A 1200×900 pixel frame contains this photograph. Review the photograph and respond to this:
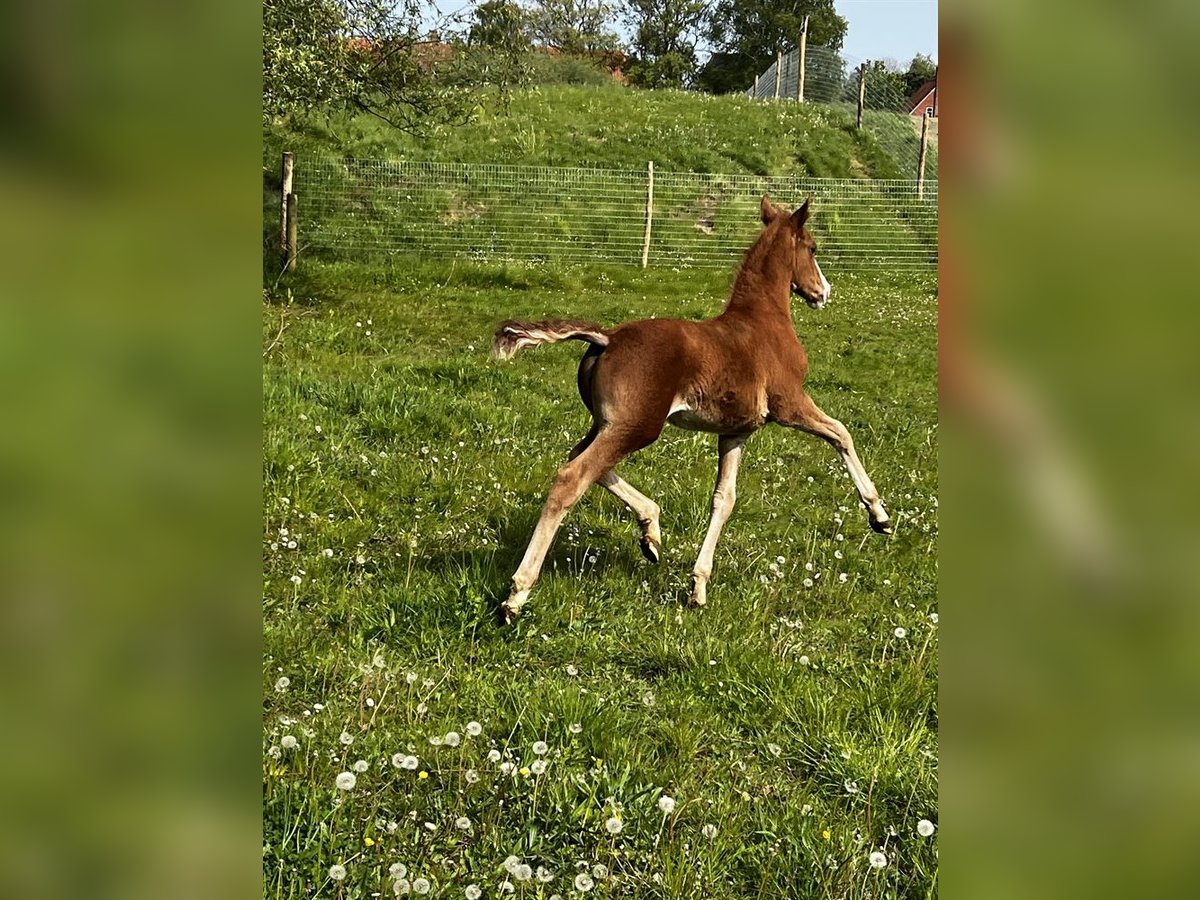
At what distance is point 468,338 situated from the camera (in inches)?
454


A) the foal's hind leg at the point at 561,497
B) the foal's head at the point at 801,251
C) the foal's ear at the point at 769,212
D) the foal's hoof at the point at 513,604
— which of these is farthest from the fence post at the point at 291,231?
the foal's hoof at the point at 513,604

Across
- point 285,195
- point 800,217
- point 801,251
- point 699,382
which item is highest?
point 285,195

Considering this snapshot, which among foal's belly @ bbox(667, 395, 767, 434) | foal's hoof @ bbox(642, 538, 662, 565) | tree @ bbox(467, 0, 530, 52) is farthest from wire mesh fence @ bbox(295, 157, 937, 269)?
foal's belly @ bbox(667, 395, 767, 434)

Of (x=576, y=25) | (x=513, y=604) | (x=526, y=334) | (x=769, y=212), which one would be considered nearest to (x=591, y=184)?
(x=769, y=212)

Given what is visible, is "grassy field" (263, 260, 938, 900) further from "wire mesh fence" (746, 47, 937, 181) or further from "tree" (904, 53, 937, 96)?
"wire mesh fence" (746, 47, 937, 181)

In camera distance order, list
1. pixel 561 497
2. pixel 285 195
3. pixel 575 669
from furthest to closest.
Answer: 1. pixel 285 195
2. pixel 561 497
3. pixel 575 669

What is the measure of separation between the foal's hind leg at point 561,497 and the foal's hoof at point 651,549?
875 millimetres

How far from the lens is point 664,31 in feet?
221
